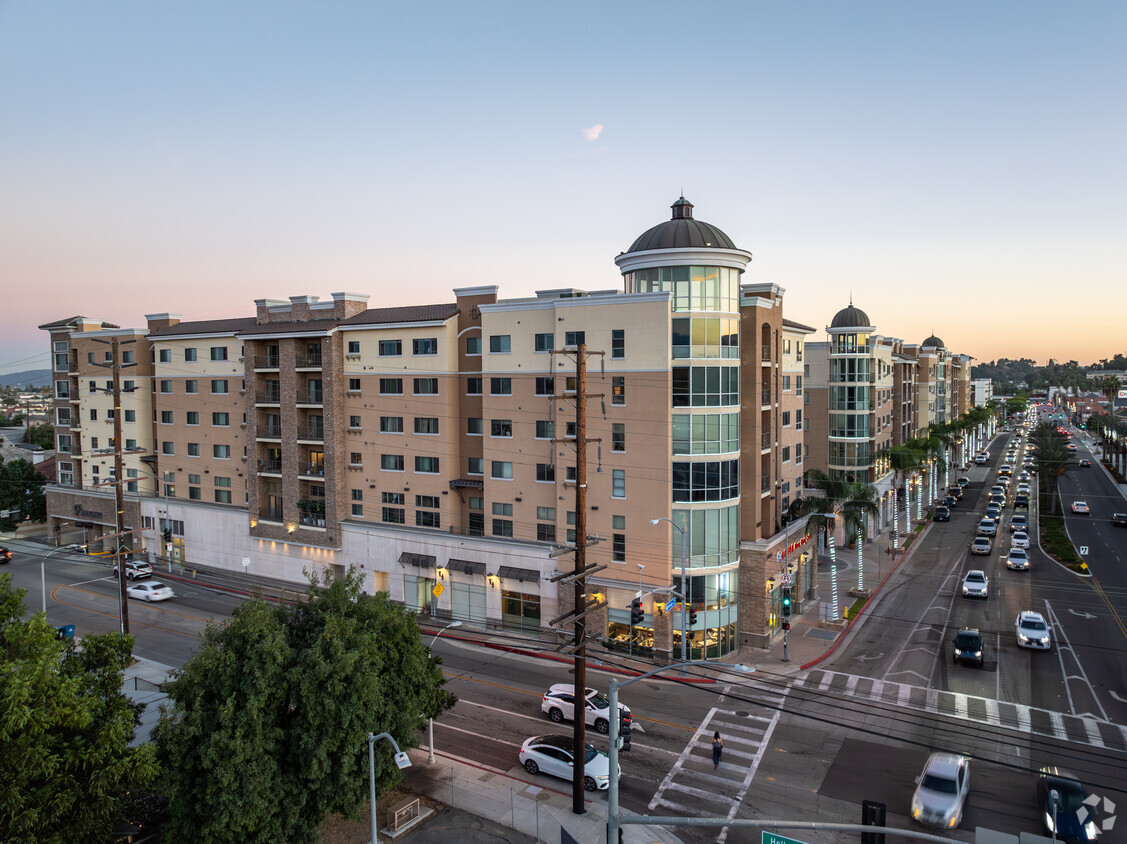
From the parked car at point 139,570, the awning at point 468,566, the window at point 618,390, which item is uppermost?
the window at point 618,390

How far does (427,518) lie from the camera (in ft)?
154

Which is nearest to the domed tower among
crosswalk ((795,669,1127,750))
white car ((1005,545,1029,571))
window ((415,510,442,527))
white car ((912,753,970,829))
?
crosswalk ((795,669,1127,750))

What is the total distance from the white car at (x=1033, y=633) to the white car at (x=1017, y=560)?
58.7 feet

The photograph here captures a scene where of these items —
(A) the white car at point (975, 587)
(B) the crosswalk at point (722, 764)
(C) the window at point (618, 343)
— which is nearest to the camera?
(B) the crosswalk at point (722, 764)

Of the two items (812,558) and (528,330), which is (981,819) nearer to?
(812,558)

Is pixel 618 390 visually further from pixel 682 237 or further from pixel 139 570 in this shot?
pixel 139 570

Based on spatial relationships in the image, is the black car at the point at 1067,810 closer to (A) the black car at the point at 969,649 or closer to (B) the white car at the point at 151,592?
(A) the black car at the point at 969,649

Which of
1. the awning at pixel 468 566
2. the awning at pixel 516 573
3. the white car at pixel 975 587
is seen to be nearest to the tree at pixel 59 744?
the awning at pixel 516 573

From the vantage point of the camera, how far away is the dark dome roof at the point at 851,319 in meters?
66.8

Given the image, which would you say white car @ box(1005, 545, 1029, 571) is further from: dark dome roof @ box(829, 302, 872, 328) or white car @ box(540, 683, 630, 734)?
white car @ box(540, 683, 630, 734)

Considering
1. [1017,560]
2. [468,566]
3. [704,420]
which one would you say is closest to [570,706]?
[468,566]

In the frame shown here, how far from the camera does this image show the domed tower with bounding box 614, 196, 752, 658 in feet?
124

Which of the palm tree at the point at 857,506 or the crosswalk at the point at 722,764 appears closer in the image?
the crosswalk at the point at 722,764

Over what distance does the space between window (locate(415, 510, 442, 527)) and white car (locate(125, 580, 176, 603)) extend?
19068 mm
